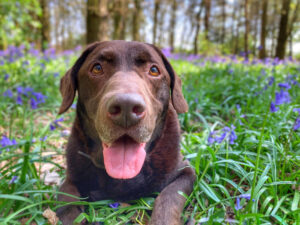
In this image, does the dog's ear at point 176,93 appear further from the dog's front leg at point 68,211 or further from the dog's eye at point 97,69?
the dog's front leg at point 68,211

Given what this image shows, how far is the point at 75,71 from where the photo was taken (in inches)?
96.3

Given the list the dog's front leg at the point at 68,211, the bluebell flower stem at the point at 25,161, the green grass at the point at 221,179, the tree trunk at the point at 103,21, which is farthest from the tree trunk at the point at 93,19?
the dog's front leg at the point at 68,211

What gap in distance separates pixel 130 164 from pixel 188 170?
0.66 m

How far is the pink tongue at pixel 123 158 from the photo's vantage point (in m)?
1.85

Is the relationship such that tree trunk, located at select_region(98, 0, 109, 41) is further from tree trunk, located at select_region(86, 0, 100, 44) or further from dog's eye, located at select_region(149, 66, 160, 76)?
dog's eye, located at select_region(149, 66, 160, 76)

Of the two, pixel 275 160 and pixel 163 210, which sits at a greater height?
pixel 275 160

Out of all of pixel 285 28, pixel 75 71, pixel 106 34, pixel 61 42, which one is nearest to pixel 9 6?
pixel 106 34

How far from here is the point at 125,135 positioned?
1874 mm

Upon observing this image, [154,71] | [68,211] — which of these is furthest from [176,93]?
[68,211]

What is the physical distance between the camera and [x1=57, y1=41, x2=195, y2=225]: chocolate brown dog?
1.82 meters

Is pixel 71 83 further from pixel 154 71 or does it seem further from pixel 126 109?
pixel 126 109

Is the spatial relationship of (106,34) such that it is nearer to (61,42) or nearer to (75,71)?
(75,71)

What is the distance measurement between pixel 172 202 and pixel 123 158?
48cm

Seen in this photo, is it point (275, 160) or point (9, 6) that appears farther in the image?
point (9, 6)
